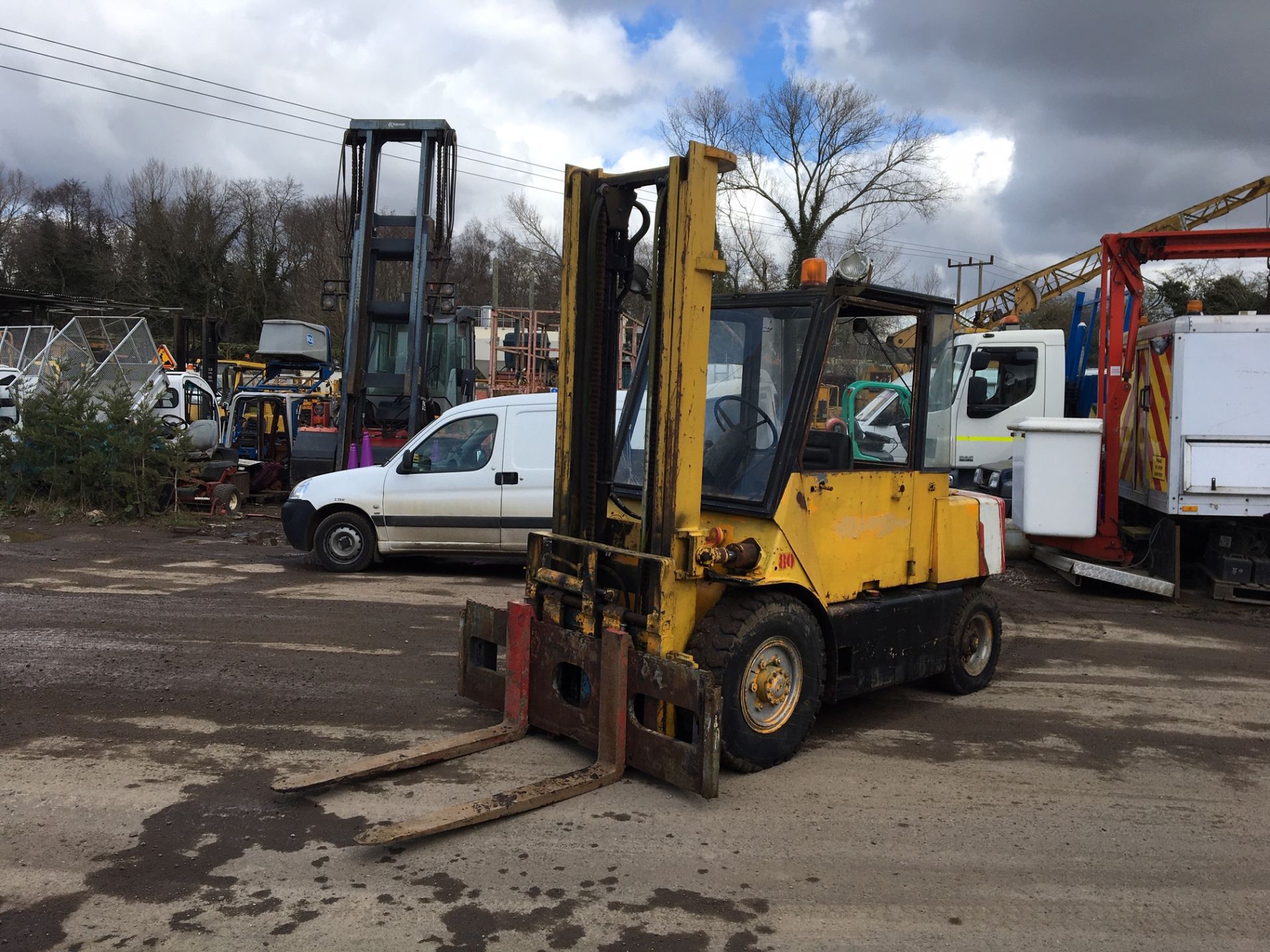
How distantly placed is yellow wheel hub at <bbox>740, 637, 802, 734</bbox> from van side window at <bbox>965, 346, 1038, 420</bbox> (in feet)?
27.2

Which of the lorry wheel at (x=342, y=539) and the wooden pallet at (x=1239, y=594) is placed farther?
the lorry wheel at (x=342, y=539)

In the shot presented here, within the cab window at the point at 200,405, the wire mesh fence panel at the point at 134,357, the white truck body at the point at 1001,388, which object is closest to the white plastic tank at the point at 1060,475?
the white truck body at the point at 1001,388

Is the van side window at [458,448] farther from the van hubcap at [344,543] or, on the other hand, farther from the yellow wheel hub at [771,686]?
the yellow wheel hub at [771,686]

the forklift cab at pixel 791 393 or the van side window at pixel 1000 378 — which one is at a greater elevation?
the van side window at pixel 1000 378

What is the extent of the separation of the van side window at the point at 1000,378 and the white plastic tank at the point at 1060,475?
2384 mm

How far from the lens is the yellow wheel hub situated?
4648 mm

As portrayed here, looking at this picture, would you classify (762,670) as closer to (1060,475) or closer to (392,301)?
(1060,475)

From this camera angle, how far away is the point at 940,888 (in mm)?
3742

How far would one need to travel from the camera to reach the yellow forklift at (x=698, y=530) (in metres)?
4.46

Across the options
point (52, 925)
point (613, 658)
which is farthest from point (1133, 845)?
point (52, 925)

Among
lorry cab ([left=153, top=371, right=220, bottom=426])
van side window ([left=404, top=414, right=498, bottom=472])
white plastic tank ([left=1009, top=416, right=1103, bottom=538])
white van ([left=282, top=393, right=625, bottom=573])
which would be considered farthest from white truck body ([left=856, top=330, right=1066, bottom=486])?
lorry cab ([left=153, top=371, right=220, bottom=426])

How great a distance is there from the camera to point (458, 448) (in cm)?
990

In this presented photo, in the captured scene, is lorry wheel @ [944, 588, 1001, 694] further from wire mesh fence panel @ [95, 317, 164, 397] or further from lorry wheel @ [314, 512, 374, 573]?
wire mesh fence panel @ [95, 317, 164, 397]

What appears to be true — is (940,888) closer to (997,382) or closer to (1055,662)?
(1055,662)
